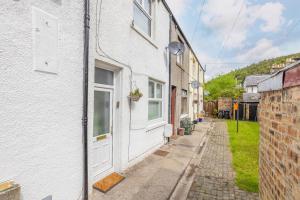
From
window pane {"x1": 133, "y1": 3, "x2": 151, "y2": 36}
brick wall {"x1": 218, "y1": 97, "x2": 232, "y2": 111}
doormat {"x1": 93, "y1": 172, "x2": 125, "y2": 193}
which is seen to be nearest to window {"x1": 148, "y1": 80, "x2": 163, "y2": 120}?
window pane {"x1": 133, "y1": 3, "x2": 151, "y2": 36}

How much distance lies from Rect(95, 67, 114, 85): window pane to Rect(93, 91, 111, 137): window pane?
0.88 feet

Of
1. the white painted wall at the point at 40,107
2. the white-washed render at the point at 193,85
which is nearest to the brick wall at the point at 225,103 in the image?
the white-washed render at the point at 193,85

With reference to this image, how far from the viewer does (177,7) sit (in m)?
8.34

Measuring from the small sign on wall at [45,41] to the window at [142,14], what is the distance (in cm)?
317

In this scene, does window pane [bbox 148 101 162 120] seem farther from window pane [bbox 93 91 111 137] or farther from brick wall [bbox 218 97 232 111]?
brick wall [bbox 218 97 232 111]

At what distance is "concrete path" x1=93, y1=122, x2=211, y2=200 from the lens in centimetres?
346

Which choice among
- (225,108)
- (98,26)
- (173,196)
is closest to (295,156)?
(173,196)

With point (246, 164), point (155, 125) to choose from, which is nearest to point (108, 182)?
point (155, 125)

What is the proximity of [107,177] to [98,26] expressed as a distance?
338 cm

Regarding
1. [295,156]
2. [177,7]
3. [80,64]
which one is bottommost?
[295,156]

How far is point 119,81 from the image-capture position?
4.41m

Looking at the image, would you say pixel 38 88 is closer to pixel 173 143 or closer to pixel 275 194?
pixel 275 194

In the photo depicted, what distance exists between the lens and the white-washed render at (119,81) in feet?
11.8

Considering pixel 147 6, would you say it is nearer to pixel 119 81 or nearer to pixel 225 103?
pixel 119 81
